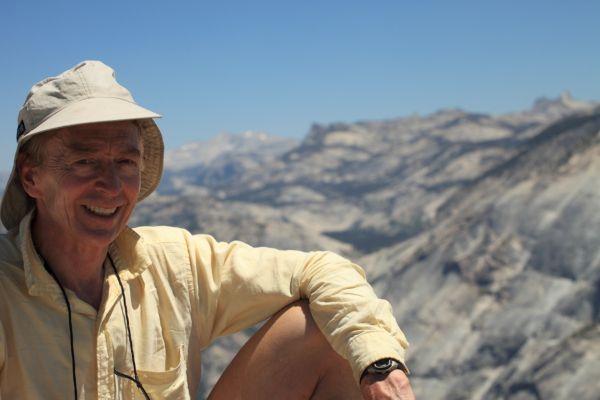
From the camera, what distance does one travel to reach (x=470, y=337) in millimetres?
71250

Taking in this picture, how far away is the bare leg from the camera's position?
3.51 meters

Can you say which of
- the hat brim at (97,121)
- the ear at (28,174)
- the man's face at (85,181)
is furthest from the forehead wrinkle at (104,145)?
the ear at (28,174)

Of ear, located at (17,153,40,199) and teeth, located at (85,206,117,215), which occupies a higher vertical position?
ear, located at (17,153,40,199)

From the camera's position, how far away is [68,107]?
10.1 feet

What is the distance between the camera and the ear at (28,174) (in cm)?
321

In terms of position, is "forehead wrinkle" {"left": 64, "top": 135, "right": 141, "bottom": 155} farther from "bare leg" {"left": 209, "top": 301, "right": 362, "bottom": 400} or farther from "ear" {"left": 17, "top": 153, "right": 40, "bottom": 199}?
"bare leg" {"left": 209, "top": 301, "right": 362, "bottom": 400}

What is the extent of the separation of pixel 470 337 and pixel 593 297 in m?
11.5

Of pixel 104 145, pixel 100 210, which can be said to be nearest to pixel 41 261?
pixel 100 210

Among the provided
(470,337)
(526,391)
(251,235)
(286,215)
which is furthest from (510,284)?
(286,215)

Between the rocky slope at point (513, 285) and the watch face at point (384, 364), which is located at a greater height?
the watch face at point (384, 364)

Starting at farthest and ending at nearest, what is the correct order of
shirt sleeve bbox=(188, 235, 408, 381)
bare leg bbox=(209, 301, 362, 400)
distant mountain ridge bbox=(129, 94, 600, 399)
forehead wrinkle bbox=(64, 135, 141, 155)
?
distant mountain ridge bbox=(129, 94, 600, 399) < bare leg bbox=(209, 301, 362, 400) < shirt sleeve bbox=(188, 235, 408, 381) < forehead wrinkle bbox=(64, 135, 141, 155)

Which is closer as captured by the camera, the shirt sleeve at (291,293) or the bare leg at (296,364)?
the shirt sleeve at (291,293)

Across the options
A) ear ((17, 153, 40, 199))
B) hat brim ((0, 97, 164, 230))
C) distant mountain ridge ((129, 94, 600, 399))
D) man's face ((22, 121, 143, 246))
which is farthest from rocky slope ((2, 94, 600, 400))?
ear ((17, 153, 40, 199))

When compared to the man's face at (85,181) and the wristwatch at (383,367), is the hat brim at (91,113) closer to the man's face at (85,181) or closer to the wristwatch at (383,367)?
the man's face at (85,181)
